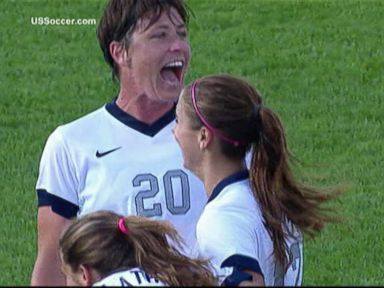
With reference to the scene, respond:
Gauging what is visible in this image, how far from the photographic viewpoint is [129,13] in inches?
191

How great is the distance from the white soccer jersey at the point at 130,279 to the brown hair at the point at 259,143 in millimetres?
685

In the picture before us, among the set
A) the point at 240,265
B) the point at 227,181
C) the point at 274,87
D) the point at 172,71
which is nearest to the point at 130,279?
the point at 240,265

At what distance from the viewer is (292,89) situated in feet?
39.3

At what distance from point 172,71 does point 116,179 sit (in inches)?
17.0

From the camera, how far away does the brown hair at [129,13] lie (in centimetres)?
485

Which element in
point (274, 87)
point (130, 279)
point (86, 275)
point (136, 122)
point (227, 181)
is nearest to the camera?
point (130, 279)

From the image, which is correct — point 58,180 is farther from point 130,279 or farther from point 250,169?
point 130,279

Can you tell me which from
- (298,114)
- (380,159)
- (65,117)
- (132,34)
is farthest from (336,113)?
(132,34)

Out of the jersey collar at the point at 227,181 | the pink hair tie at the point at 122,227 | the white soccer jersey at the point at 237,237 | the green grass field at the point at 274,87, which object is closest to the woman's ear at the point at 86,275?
the pink hair tie at the point at 122,227

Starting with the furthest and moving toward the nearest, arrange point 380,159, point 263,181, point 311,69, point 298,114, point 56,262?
point 311,69, point 298,114, point 380,159, point 56,262, point 263,181

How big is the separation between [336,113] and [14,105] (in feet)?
8.44

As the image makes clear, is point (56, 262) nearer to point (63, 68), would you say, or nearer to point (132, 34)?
point (132, 34)

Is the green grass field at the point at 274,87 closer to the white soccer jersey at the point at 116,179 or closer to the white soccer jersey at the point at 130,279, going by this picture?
the white soccer jersey at the point at 116,179

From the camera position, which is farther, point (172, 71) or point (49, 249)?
point (172, 71)
